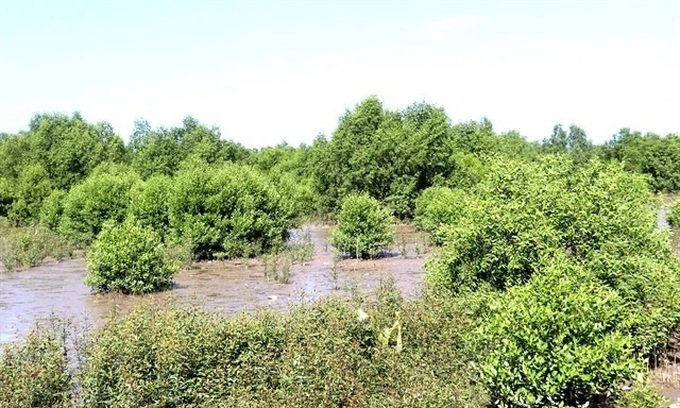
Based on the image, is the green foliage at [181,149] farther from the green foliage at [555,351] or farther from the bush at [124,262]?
the green foliage at [555,351]

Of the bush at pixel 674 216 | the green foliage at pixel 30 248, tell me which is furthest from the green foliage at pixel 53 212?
the bush at pixel 674 216

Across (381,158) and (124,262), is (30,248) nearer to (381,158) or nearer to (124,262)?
(124,262)

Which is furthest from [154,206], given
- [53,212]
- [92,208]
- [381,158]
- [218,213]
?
[381,158]

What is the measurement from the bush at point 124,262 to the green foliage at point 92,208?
13.1 m

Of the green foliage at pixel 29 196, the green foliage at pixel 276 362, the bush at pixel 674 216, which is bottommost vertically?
the green foliage at pixel 276 362

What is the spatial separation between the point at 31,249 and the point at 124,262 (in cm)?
1238

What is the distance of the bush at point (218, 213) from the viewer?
108ft

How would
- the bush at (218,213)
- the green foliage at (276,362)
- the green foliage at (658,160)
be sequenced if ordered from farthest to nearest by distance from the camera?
the green foliage at (658,160), the bush at (218,213), the green foliage at (276,362)

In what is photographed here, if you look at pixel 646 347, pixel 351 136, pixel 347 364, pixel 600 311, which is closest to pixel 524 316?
pixel 600 311

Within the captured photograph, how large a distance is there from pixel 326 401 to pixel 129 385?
2799mm

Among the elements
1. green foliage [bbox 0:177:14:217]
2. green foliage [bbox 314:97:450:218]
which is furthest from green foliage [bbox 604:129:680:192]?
green foliage [bbox 0:177:14:217]

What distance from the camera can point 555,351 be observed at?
35.9ft

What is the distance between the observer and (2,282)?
92.0ft

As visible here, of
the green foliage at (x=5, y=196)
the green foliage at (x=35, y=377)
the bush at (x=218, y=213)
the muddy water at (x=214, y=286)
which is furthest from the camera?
the green foliage at (x=5, y=196)
